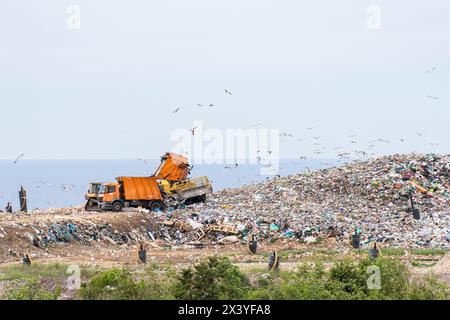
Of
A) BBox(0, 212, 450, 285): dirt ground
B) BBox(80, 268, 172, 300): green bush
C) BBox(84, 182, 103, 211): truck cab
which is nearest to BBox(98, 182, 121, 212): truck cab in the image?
BBox(84, 182, 103, 211): truck cab

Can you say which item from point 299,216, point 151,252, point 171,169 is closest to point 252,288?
point 151,252

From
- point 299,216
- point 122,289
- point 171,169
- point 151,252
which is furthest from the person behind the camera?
point 171,169

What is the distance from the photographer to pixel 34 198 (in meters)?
130

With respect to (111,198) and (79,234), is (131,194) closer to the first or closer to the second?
(111,198)

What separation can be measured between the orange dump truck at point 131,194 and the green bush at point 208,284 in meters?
18.4

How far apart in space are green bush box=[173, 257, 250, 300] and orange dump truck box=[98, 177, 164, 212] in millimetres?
Result: 18412

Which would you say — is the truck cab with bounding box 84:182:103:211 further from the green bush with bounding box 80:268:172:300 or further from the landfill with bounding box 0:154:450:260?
the green bush with bounding box 80:268:172:300

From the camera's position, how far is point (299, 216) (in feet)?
103

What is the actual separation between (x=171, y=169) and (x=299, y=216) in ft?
24.0

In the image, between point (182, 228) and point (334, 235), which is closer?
point (334, 235)

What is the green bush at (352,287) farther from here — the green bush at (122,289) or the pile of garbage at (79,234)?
the pile of garbage at (79,234)

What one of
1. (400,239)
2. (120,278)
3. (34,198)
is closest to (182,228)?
(400,239)
